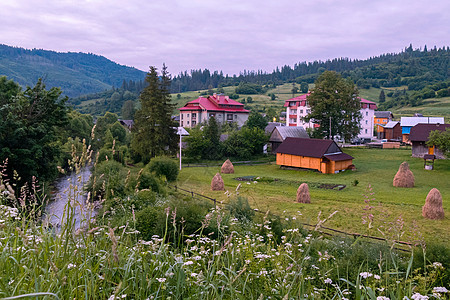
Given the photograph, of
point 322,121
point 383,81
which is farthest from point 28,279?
point 383,81

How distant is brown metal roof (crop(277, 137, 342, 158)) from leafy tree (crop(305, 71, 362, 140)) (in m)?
9.66

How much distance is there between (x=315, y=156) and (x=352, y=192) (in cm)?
1161

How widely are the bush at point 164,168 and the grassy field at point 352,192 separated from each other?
4.23 feet

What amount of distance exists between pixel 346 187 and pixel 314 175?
8124 mm

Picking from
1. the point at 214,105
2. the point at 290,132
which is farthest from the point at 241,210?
the point at 214,105

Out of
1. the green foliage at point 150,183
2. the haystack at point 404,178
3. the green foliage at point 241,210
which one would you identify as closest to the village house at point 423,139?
the haystack at point 404,178

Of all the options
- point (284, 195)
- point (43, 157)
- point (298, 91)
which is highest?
point (298, 91)

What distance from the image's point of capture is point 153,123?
132 ft

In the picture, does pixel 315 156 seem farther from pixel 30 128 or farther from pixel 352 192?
pixel 30 128

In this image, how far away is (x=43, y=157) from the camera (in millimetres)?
23844

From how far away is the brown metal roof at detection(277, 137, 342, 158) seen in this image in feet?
126

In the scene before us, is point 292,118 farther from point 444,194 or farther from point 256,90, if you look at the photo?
point 256,90

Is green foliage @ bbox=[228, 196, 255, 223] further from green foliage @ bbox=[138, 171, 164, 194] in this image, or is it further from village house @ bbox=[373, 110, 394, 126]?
village house @ bbox=[373, 110, 394, 126]

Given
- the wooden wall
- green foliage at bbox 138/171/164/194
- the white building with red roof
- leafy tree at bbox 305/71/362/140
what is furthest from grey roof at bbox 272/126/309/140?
green foliage at bbox 138/171/164/194
